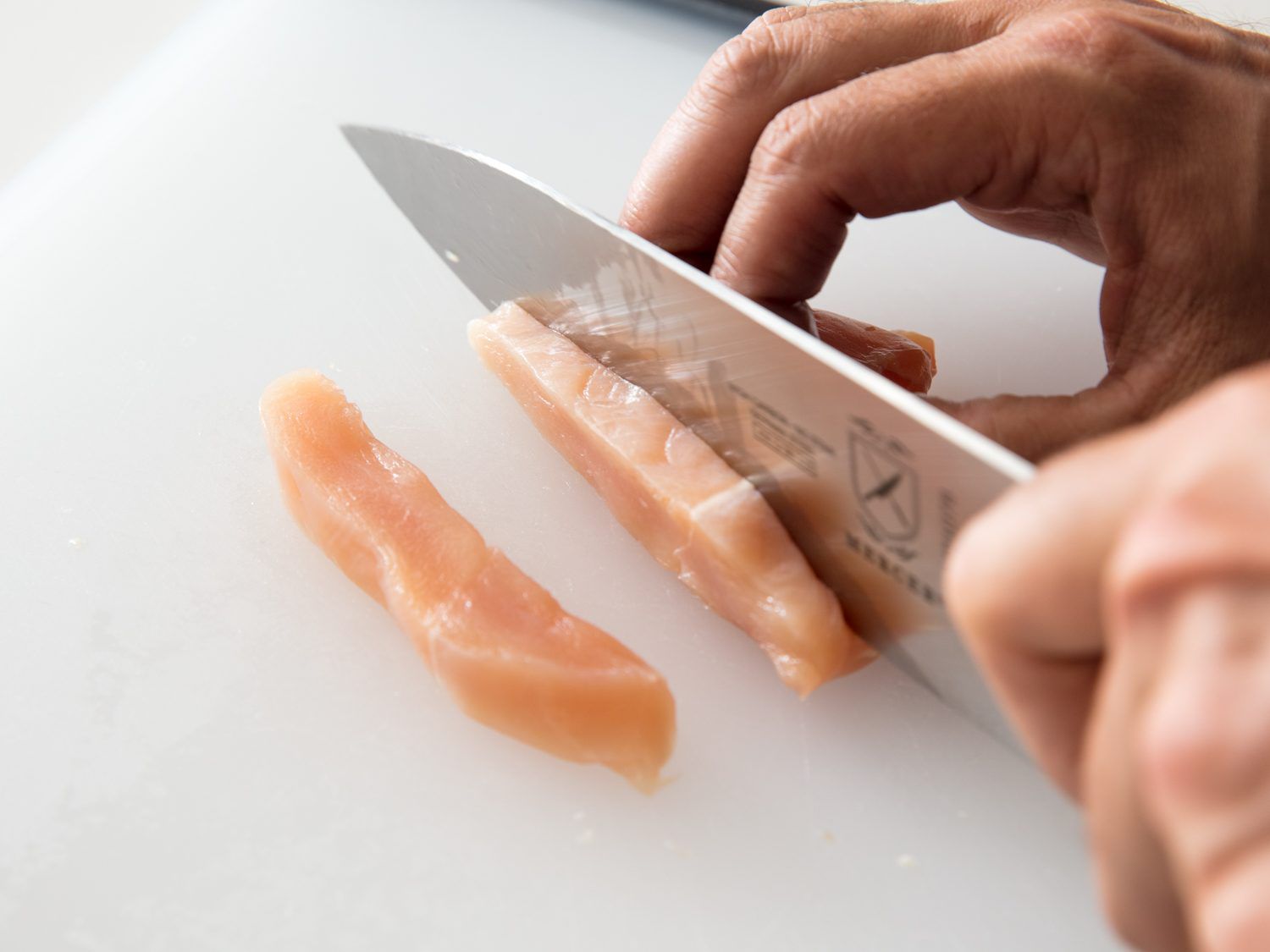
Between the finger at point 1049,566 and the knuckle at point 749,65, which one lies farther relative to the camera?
the knuckle at point 749,65

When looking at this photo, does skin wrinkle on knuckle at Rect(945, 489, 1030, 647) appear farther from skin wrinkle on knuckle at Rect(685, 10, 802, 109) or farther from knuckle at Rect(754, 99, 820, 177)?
skin wrinkle on knuckle at Rect(685, 10, 802, 109)

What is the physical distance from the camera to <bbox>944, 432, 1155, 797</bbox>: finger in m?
0.99

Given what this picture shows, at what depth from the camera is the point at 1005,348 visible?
2.47 meters

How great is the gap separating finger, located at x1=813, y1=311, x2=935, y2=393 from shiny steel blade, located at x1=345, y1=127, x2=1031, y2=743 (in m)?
0.36

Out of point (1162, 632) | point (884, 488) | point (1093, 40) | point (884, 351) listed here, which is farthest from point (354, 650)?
→ point (1093, 40)

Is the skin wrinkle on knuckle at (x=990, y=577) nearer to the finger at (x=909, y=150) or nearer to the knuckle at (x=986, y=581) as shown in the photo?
the knuckle at (x=986, y=581)

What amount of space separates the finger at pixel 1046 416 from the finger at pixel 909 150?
336 mm

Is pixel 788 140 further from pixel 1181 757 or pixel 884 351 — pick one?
pixel 1181 757

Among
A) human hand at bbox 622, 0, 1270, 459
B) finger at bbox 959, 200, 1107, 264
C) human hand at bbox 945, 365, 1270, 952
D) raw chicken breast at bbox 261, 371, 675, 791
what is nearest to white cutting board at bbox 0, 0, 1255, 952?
raw chicken breast at bbox 261, 371, 675, 791

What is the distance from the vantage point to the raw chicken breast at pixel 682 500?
1839 millimetres

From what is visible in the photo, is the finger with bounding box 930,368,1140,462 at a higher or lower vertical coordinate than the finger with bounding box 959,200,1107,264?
lower

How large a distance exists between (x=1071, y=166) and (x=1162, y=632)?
1.16 m

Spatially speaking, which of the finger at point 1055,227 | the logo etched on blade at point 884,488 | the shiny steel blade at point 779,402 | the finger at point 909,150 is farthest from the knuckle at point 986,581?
the finger at point 1055,227

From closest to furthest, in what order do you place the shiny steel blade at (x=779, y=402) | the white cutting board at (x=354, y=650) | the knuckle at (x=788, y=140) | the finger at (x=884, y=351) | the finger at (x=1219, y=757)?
the finger at (x=1219, y=757), the shiny steel blade at (x=779, y=402), the white cutting board at (x=354, y=650), the knuckle at (x=788, y=140), the finger at (x=884, y=351)
